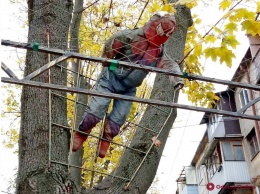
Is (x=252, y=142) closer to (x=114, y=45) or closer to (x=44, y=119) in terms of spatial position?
(x=114, y=45)

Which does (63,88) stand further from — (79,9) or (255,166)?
(255,166)

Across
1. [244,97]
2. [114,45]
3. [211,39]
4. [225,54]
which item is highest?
[244,97]

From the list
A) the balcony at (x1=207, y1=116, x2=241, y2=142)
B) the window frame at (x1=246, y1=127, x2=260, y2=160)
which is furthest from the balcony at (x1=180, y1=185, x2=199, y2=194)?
the window frame at (x1=246, y1=127, x2=260, y2=160)

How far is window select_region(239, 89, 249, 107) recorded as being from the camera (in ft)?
51.3

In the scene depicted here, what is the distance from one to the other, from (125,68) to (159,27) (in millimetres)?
473

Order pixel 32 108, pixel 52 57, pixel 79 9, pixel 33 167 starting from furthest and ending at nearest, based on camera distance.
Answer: pixel 79 9, pixel 52 57, pixel 32 108, pixel 33 167

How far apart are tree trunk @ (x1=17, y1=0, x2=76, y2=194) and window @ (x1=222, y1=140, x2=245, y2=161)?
13.5m

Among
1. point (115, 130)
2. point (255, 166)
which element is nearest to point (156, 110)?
point (115, 130)

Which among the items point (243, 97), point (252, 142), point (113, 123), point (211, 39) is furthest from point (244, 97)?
point (211, 39)

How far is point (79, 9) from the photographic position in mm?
4863

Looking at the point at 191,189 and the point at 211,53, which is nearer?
the point at 211,53

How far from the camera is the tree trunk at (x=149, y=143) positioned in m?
3.65

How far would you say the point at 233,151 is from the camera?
54.3ft

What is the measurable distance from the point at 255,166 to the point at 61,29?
12.8 metres
